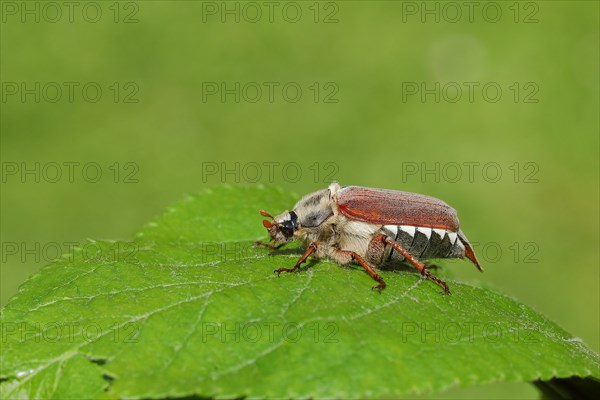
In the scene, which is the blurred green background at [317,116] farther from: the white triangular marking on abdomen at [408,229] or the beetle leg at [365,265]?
the beetle leg at [365,265]

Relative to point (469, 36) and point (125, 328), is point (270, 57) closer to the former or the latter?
point (469, 36)

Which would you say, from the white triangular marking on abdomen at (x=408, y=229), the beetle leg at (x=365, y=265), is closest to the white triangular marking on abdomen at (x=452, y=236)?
the white triangular marking on abdomen at (x=408, y=229)

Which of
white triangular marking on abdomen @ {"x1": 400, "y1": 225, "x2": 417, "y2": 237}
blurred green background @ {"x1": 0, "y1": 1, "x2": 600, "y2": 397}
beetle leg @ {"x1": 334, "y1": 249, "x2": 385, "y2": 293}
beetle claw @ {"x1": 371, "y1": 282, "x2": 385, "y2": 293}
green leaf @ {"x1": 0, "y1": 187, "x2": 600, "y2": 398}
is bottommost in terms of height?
green leaf @ {"x1": 0, "y1": 187, "x2": 600, "y2": 398}

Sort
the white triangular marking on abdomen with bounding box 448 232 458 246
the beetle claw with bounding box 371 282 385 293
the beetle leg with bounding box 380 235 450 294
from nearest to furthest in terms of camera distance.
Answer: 1. the beetle claw with bounding box 371 282 385 293
2. the beetle leg with bounding box 380 235 450 294
3. the white triangular marking on abdomen with bounding box 448 232 458 246

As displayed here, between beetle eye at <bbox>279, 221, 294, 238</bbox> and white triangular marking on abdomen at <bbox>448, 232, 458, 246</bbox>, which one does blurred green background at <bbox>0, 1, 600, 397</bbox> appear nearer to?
white triangular marking on abdomen at <bbox>448, 232, 458, 246</bbox>

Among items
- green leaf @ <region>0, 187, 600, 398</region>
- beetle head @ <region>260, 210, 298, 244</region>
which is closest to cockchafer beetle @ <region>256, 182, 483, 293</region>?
beetle head @ <region>260, 210, 298, 244</region>

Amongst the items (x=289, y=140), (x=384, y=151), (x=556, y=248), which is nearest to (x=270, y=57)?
(x=289, y=140)
